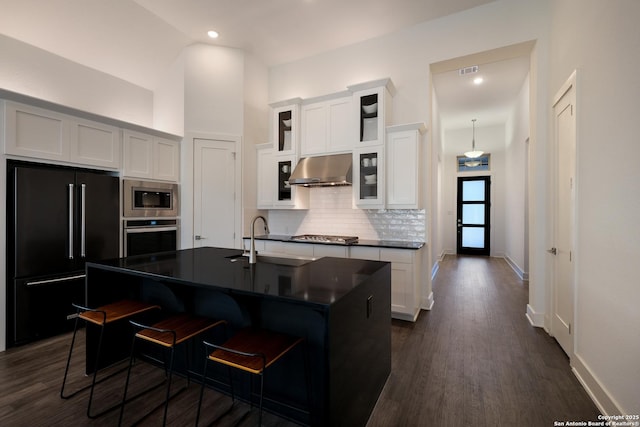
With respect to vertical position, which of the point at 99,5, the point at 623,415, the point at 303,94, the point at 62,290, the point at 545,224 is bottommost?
the point at 623,415

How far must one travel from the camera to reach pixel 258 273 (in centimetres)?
189

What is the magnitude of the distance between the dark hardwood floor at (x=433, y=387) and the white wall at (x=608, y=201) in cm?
33

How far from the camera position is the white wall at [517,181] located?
552cm

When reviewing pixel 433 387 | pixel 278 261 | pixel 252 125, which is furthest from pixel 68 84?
pixel 433 387

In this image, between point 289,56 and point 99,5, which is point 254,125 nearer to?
point 289,56

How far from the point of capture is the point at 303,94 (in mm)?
4844

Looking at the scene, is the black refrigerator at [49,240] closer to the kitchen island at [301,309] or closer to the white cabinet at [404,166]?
the kitchen island at [301,309]

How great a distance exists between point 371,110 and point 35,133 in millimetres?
3751

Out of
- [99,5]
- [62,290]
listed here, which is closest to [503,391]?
[62,290]

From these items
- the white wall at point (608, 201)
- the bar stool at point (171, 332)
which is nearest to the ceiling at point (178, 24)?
the white wall at point (608, 201)

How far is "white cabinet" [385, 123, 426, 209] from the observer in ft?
11.9

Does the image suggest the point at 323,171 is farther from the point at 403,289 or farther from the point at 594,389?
the point at 594,389

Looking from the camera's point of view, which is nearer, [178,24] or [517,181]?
[178,24]

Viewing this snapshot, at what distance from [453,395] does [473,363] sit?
569mm
